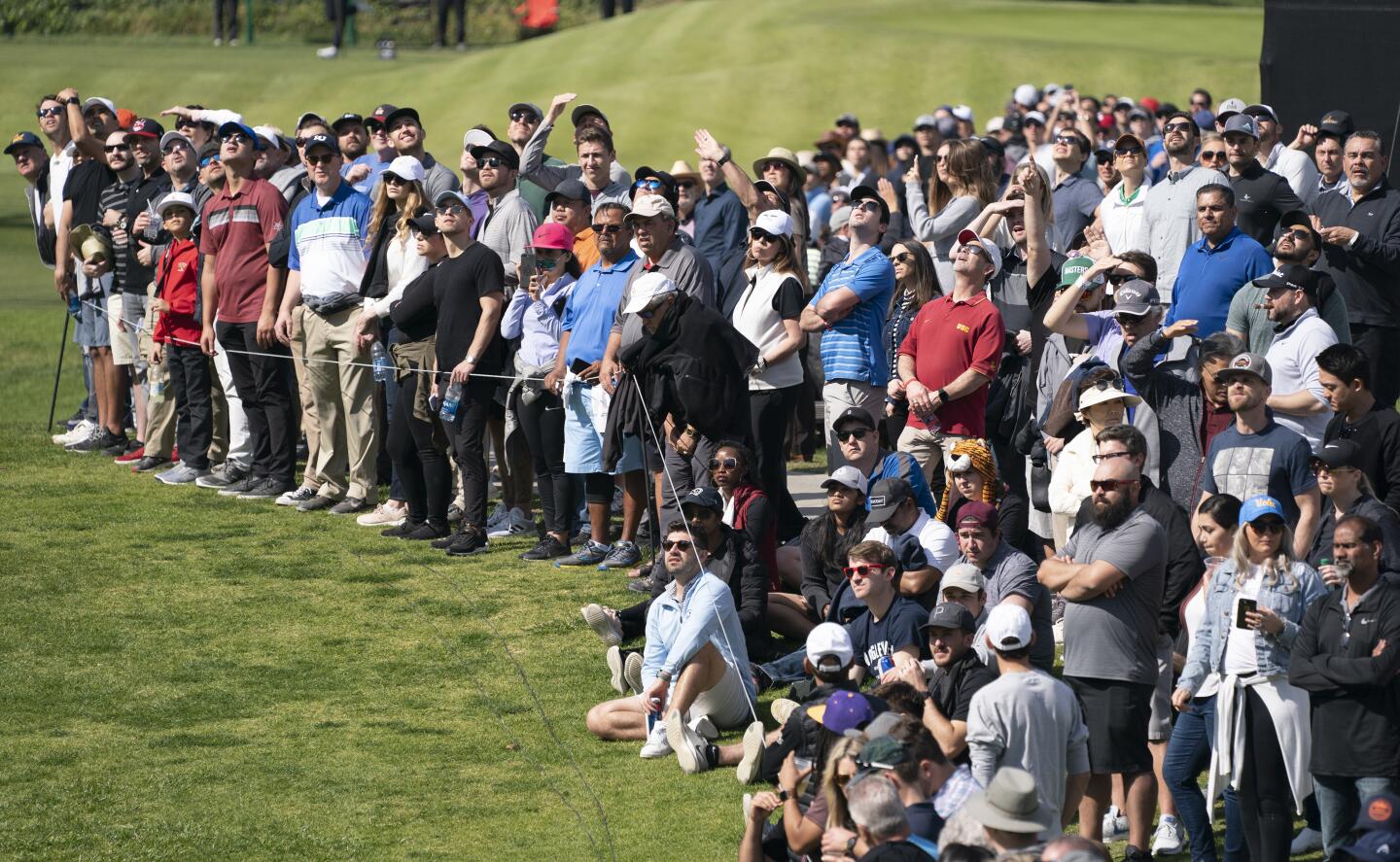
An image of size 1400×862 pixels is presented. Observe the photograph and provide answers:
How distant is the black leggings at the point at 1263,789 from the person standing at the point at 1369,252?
4.39 metres

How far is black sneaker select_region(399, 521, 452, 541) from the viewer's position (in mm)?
12023

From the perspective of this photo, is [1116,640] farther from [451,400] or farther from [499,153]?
[499,153]

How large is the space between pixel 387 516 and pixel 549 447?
1594mm

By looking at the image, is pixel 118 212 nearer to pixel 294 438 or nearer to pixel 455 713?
pixel 294 438

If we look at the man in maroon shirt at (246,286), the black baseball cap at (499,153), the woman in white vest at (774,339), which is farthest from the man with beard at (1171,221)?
the man in maroon shirt at (246,286)

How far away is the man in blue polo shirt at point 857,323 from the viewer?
10656 millimetres

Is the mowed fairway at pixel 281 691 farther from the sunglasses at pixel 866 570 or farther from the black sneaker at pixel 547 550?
the sunglasses at pixel 866 570

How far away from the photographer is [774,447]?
10.7 m

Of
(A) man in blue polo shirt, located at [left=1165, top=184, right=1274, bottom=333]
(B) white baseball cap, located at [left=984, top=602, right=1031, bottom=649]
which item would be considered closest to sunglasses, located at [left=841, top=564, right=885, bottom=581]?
(B) white baseball cap, located at [left=984, top=602, right=1031, bottom=649]

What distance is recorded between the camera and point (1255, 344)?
9367mm

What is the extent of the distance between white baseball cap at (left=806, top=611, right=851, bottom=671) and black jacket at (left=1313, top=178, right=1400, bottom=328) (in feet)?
15.4

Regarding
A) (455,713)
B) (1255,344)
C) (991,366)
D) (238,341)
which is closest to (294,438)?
(238,341)

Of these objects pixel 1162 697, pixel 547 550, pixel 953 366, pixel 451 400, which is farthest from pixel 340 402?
pixel 1162 697

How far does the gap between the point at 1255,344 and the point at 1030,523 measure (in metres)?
1.56
